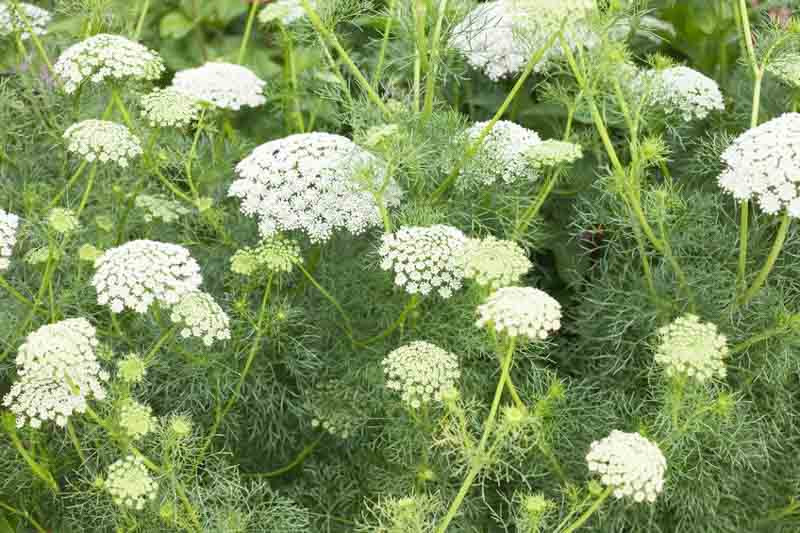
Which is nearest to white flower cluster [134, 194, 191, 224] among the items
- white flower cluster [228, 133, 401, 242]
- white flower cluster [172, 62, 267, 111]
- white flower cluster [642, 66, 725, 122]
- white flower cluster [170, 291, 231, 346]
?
white flower cluster [228, 133, 401, 242]

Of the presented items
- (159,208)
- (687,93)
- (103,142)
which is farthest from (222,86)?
(687,93)

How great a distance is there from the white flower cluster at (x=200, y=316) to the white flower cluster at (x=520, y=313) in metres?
0.84

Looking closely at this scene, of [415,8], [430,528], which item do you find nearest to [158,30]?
[415,8]

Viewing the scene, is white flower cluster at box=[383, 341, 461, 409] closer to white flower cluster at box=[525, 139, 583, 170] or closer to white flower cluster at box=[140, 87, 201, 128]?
white flower cluster at box=[525, 139, 583, 170]

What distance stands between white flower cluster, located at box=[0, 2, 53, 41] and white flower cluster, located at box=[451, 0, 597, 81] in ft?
5.79

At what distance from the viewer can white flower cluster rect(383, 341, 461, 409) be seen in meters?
2.62

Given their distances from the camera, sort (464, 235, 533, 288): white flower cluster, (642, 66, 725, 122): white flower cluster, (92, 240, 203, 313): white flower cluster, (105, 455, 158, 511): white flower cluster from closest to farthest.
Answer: (105, 455, 158, 511): white flower cluster, (464, 235, 533, 288): white flower cluster, (92, 240, 203, 313): white flower cluster, (642, 66, 725, 122): white flower cluster

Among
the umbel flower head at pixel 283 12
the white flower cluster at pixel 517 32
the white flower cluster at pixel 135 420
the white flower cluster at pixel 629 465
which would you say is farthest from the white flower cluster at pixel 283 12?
the white flower cluster at pixel 629 465

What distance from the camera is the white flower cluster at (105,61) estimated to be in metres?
3.23

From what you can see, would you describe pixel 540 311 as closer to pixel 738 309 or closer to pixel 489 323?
pixel 489 323

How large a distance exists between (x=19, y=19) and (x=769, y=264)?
3115 mm

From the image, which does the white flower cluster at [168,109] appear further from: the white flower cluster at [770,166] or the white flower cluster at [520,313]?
the white flower cluster at [770,166]

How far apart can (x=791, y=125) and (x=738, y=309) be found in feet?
2.15

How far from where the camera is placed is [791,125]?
9.82ft
